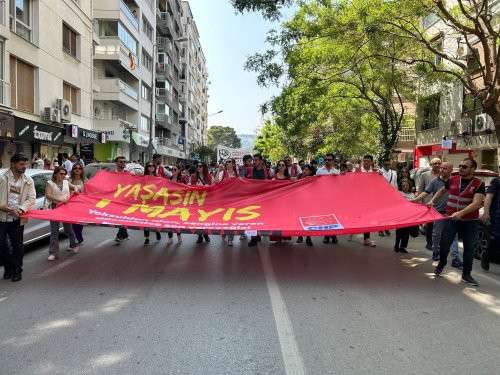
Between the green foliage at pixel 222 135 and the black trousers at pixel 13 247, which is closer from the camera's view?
the black trousers at pixel 13 247

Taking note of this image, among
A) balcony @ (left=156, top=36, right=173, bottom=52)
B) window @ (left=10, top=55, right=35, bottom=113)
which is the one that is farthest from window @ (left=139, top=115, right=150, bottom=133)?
window @ (left=10, top=55, right=35, bottom=113)

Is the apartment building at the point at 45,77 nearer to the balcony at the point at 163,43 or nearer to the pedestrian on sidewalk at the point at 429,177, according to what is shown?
the pedestrian on sidewalk at the point at 429,177

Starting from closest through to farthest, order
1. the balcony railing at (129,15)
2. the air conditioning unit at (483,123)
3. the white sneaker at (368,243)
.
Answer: the white sneaker at (368,243) < the air conditioning unit at (483,123) < the balcony railing at (129,15)

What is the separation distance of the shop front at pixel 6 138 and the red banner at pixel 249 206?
11120mm

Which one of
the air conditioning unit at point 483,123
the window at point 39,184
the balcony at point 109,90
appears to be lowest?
the window at point 39,184

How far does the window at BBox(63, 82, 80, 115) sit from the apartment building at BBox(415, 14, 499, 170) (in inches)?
739

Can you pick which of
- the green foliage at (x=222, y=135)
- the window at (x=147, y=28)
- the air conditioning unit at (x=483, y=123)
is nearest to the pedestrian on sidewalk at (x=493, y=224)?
the air conditioning unit at (x=483, y=123)

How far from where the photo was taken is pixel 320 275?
287 inches

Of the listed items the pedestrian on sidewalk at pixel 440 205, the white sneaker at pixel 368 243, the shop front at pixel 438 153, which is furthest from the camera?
the shop front at pixel 438 153

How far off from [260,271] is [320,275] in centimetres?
94

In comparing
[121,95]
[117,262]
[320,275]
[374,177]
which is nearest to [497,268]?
[374,177]

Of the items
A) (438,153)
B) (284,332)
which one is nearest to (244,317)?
(284,332)

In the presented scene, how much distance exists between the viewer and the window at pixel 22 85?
19828 mm

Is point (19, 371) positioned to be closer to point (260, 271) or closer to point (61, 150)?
point (260, 271)
